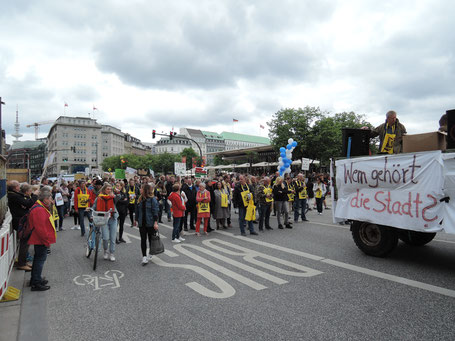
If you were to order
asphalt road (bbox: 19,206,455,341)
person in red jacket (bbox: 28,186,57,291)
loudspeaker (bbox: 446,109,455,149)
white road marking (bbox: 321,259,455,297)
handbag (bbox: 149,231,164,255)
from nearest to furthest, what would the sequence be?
1. asphalt road (bbox: 19,206,455,341)
2. white road marking (bbox: 321,259,455,297)
3. loudspeaker (bbox: 446,109,455,149)
4. person in red jacket (bbox: 28,186,57,291)
5. handbag (bbox: 149,231,164,255)

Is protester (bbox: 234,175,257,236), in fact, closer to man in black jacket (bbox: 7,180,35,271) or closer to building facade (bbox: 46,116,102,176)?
man in black jacket (bbox: 7,180,35,271)

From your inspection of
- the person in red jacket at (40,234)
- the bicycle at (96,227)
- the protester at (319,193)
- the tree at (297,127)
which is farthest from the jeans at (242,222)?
the tree at (297,127)

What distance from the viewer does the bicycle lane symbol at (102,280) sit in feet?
16.8

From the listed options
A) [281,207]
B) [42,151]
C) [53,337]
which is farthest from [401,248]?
[42,151]

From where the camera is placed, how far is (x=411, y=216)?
5344mm

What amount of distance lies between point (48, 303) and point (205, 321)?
2.54 meters

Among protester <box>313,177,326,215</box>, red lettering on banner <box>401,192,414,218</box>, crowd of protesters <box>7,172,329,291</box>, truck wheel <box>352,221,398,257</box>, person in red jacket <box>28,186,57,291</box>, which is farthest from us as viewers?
protester <box>313,177,326,215</box>

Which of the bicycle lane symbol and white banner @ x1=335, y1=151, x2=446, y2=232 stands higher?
white banner @ x1=335, y1=151, x2=446, y2=232

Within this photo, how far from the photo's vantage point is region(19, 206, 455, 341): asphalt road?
3.46m

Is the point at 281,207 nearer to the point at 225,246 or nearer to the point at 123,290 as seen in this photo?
the point at 225,246

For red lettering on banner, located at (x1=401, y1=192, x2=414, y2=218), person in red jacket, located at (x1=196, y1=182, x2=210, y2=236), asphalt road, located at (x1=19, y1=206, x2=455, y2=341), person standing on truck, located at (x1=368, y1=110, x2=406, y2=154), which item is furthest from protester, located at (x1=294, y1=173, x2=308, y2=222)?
red lettering on banner, located at (x1=401, y1=192, x2=414, y2=218)

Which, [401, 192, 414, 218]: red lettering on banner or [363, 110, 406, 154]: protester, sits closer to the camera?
[401, 192, 414, 218]: red lettering on banner

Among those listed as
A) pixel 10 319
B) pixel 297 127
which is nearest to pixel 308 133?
pixel 297 127

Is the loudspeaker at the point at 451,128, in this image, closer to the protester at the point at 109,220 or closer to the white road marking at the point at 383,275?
the white road marking at the point at 383,275
